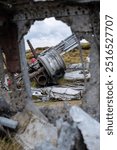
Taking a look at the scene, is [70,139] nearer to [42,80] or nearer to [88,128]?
[88,128]

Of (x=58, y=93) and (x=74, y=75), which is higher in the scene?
(x=74, y=75)

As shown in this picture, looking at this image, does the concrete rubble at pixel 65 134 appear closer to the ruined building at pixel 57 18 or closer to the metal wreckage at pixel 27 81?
the metal wreckage at pixel 27 81

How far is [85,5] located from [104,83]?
128 inches

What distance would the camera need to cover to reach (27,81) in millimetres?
14406

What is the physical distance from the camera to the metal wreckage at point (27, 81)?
1145 cm

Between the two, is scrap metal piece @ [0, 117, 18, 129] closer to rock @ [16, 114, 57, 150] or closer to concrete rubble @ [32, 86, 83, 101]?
rock @ [16, 114, 57, 150]

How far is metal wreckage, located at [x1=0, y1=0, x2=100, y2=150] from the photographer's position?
11.5 m

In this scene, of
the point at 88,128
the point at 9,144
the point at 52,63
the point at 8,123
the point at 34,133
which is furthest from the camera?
the point at 52,63

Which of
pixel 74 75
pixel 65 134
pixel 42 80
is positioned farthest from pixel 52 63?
pixel 65 134

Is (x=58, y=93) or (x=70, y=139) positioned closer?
(x=70, y=139)

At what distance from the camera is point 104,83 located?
32.7 feet

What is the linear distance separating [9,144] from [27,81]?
2.01 meters

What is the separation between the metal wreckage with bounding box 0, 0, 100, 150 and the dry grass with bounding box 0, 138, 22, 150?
17 cm

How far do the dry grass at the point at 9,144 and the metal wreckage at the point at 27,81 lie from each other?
17cm
